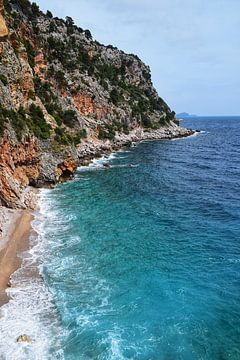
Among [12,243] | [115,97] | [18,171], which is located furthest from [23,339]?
[115,97]

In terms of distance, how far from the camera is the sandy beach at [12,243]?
31.0 m

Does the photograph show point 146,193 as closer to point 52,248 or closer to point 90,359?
point 52,248

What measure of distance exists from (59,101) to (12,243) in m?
66.1

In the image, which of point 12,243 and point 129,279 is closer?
point 129,279

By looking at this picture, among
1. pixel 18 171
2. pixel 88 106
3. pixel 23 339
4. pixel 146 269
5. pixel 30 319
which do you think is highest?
pixel 88 106

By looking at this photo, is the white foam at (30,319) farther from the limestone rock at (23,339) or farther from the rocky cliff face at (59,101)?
the rocky cliff face at (59,101)

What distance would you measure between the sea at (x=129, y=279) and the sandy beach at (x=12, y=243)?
742 mm

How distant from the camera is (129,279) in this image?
102ft

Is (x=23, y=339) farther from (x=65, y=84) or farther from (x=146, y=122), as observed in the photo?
(x=146, y=122)

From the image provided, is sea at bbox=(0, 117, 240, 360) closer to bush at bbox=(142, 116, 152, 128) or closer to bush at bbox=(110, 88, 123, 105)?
bush at bbox=(110, 88, 123, 105)

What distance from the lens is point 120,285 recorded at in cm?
3008

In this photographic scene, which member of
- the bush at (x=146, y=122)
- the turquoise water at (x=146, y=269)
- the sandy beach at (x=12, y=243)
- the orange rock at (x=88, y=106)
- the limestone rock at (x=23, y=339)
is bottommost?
the turquoise water at (x=146, y=269)

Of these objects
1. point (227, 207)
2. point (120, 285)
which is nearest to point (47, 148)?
point (227, 207)

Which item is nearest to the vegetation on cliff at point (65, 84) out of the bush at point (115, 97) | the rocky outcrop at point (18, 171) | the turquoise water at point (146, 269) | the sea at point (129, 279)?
the bush at point (115, 97)
